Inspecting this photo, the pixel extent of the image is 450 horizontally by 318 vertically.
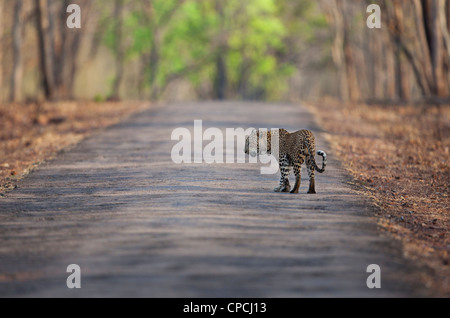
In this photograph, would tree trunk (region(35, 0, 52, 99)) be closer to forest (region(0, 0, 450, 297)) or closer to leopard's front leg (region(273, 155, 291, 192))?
forest (region(0, 0, 450, 297))

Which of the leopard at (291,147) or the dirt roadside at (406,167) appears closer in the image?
the dirt roadside at (406,167)

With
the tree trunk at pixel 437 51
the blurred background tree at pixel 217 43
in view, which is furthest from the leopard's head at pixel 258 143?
the blurred background tree at pixel 217 43

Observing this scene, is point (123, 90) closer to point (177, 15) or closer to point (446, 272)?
point (177, 15)

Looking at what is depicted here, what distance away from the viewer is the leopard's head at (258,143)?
41.0 feet

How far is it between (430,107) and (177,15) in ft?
111

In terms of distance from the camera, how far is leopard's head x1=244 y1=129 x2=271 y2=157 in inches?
492

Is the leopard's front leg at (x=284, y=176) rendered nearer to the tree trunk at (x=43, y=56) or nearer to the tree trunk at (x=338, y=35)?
the tree trunk at (x=43, y=56)

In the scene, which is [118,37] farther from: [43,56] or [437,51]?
[437,51]

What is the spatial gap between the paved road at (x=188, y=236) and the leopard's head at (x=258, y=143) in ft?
2.35

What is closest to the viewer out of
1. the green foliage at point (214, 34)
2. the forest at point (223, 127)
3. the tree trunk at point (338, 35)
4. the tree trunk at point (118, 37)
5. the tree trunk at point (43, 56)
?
the forest at point (223, 127)

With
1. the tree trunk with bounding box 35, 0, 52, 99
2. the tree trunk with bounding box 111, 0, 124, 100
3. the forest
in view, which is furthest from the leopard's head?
the tree trunk with bounding box 111, 0, 124, 100

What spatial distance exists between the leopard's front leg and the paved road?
221mm

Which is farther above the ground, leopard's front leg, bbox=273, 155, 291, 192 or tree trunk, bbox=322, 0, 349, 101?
tree trunk, bbox=322, 0, 349, 101

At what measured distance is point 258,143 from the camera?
12547 millimetres
